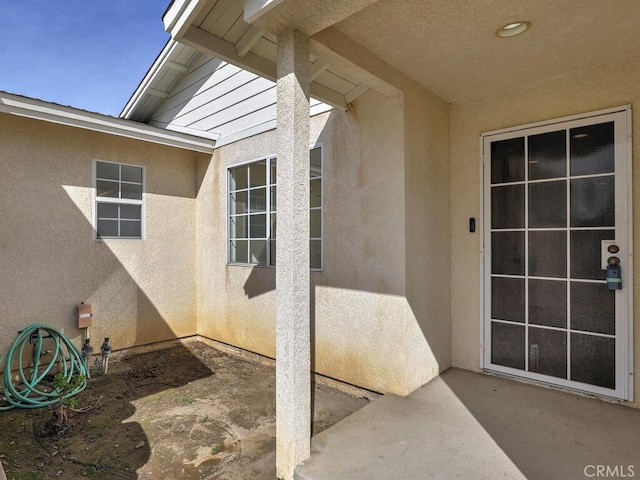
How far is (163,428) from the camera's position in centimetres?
325

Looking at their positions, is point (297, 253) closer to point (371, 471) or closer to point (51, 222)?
point (371, 471)

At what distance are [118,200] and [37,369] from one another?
7.74 feet

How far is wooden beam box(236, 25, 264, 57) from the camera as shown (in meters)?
2.58

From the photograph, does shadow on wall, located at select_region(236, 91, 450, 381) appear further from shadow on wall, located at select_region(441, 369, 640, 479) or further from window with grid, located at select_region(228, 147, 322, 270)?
shadow on wall, located at select_region(441, 369, 640, 479)

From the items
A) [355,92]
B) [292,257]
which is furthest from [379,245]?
[355,92]

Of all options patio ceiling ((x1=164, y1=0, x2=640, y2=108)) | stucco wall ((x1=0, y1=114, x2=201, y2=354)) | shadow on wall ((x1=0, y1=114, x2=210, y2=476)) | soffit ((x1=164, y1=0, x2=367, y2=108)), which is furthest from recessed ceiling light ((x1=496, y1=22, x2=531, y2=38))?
stucco wall ((x1=0, y1=114, x2=201, y2=354))

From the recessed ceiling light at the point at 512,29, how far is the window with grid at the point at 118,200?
498cm

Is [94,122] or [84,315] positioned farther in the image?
[84,315]

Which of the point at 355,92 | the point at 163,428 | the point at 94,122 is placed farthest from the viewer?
the point at 94,122

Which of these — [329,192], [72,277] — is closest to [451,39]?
[329,192]

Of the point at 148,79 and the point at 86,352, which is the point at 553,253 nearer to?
the point at 86,352

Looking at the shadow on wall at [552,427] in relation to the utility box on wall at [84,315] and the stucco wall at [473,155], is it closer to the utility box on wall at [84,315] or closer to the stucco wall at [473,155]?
the stucco wall at [473,155]

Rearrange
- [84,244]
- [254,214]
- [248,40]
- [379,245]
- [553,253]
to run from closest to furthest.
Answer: [248,40]
[553,253]
[379,245]
[84,244]
[254,214]

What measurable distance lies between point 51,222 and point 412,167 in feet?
14.9
